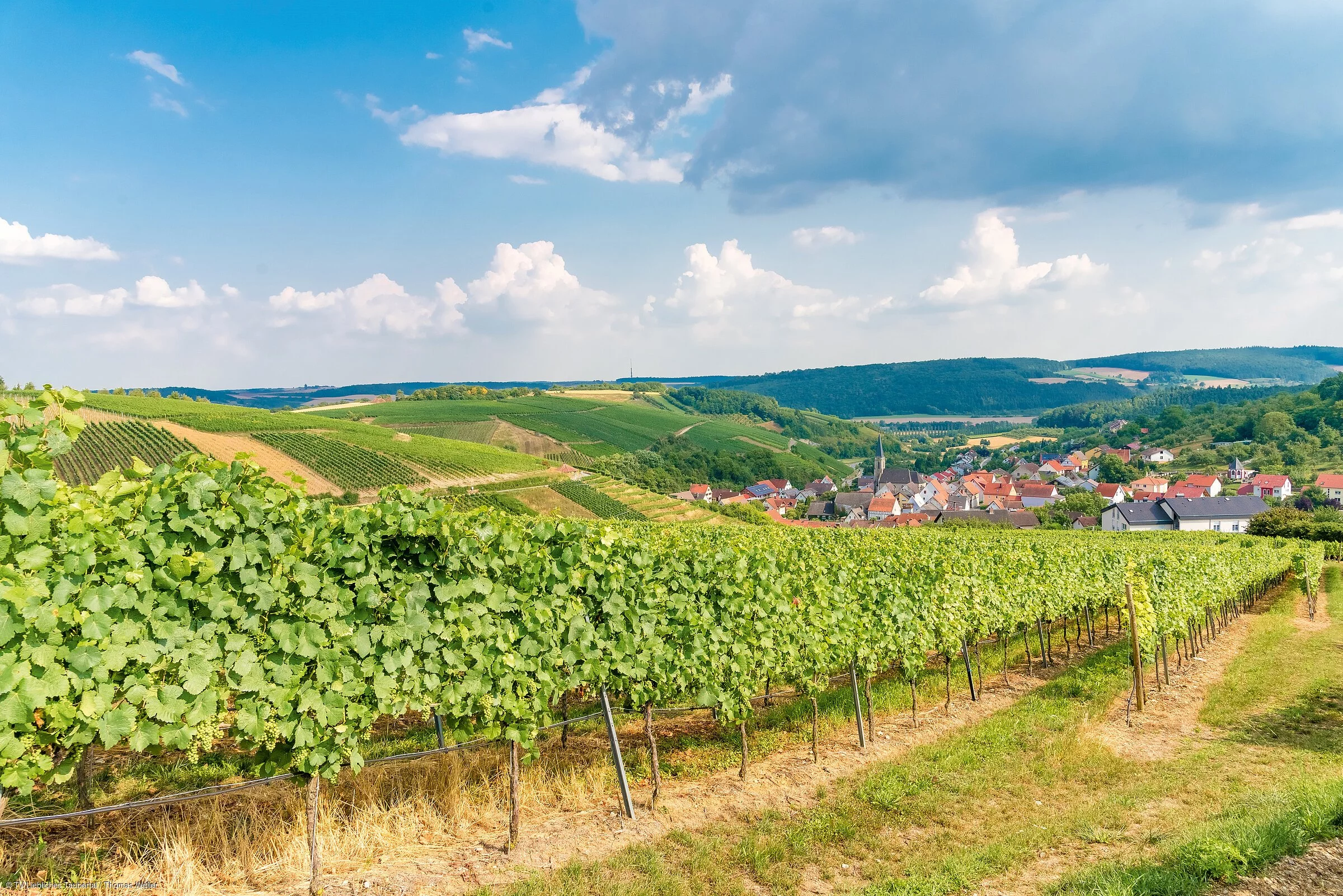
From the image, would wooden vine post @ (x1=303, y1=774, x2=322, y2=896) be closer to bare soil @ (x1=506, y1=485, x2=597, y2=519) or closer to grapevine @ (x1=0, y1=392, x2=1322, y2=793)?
grapevine @ (x1=0, y1=392, x2=1322, y2=793)

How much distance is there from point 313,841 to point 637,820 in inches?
129

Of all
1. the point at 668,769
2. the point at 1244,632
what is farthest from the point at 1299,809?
the point at 1244,632

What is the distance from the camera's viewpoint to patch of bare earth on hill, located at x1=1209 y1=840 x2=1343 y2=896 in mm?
5207

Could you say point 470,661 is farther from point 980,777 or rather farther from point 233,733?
point 980,777

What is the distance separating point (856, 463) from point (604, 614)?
186895 mm

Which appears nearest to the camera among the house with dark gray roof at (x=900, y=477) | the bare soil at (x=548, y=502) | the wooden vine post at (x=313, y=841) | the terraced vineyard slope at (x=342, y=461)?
the wooden vine post at (x=313, y=841)

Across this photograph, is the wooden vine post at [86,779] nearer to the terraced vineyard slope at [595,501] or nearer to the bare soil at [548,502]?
the bare soil at [548,502]

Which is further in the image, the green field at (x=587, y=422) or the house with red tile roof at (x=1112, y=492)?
the green field at (x=587, y=422)

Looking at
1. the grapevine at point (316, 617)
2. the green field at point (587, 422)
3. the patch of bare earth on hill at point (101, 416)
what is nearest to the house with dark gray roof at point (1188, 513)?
the green field at point (587, 422)

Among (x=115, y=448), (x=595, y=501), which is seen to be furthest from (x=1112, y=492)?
(x=115, y=448)

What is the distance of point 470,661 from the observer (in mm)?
6695

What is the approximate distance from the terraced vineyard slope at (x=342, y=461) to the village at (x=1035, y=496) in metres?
38.5

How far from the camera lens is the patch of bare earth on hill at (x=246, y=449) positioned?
6006 cm

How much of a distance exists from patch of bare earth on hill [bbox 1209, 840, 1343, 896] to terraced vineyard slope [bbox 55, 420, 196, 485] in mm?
59938
